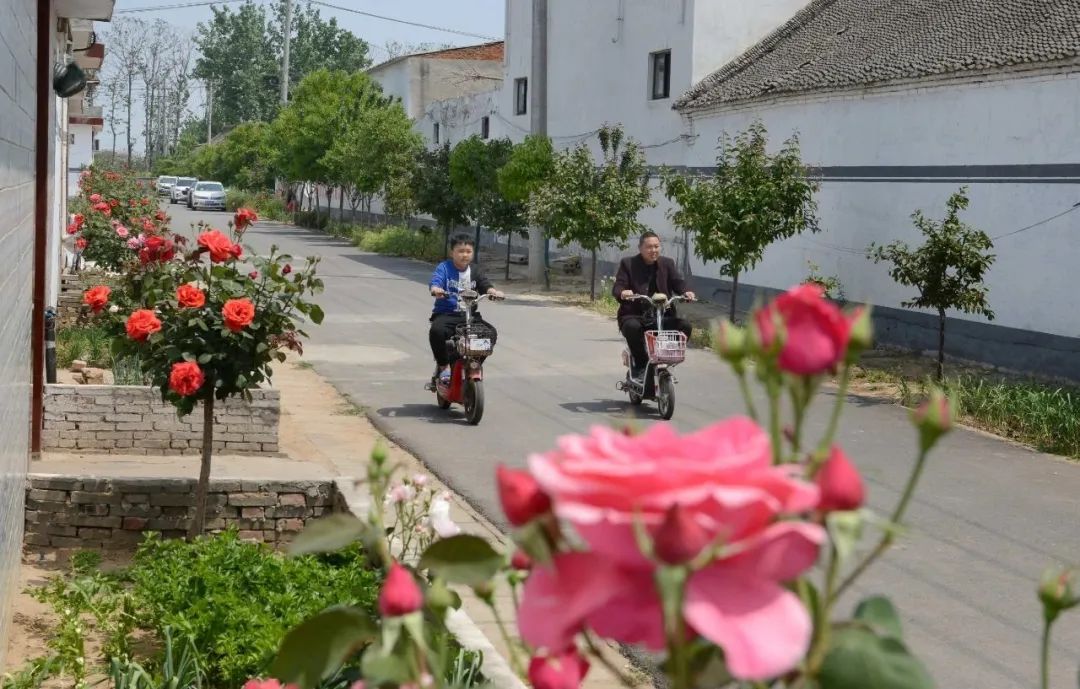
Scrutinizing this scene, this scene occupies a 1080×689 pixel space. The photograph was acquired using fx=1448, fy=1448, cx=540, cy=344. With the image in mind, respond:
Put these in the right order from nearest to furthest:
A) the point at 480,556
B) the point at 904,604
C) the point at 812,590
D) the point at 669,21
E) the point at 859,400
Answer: the point at 812,590, the point at 480,556, the point at 904,604, the point at 859,400, the point at 669,21

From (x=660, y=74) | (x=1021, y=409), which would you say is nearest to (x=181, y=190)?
(x=660, y=74)

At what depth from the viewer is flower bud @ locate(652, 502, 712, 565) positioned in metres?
0.88

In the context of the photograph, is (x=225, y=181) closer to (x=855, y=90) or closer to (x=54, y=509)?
(x=855, y=90)

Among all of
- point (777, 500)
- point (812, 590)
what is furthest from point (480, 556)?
point (777, 500)

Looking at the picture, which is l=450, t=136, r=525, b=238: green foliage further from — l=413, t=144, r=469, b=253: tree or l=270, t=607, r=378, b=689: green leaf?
l=270, t=607, r=378, b=689: green leaf

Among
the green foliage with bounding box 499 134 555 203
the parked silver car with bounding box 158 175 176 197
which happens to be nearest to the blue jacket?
the green foliage with bounding box 499 134 555 203

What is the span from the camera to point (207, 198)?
71875 millimetres

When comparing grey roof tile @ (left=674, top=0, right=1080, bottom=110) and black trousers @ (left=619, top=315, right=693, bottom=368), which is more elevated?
grey roof tile @ (left=674, top=0, right=1080, bottom=110)

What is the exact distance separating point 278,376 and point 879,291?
8984 millimetres

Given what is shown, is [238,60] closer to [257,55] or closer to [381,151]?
[257,55]

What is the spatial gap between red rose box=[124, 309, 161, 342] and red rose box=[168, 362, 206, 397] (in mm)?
229

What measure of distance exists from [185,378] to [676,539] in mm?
6419

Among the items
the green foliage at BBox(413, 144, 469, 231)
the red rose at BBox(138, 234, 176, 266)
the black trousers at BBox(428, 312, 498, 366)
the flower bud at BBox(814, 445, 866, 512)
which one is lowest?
the black trousers at BBox(428, 312, 498, 366)

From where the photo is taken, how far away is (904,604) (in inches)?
292
